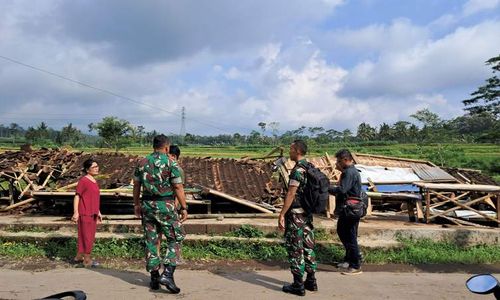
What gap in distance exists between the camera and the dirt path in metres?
5.21

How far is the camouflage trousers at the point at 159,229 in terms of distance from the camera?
5270 mm

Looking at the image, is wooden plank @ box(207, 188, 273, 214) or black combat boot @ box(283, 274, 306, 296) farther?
wooden plank @ box(207, 188, 273, 214)

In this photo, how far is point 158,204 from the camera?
5.30 metres

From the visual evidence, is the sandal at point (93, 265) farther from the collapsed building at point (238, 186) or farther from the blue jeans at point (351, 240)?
the blue jeans at point (351, 240)

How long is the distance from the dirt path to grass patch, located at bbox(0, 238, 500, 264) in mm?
656

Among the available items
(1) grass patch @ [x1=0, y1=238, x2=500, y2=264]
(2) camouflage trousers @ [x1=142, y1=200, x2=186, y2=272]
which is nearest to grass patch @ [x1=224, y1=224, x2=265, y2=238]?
(1) grass patch @ [x1=0, y1=238, x2=500, y2=264]

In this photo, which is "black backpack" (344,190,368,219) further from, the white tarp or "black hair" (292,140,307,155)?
the white tarp

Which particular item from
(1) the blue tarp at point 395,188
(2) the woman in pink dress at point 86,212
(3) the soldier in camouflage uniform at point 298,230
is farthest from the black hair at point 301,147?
(1) the blue tarp at point 395,188

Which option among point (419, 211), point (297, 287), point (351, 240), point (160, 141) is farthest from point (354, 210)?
point (419, 211)

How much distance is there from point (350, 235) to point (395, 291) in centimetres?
106

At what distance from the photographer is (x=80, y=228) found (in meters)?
6.48

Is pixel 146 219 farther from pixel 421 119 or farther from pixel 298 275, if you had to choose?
pixel 421 119

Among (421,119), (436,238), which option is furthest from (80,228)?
(421,119)

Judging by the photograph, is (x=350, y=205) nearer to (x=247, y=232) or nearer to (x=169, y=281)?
(x=247, y=232)
